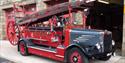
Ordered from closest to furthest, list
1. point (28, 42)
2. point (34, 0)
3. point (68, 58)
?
point (68, 58) < point (28, 42) < point (34, 0)

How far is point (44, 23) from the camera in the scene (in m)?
11.9

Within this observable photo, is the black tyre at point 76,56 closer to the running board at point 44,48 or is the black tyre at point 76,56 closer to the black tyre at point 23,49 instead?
the running board at point 44,48

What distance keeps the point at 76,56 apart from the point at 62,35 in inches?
51.7

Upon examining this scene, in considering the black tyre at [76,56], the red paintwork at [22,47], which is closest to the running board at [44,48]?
the red paintwork at [22,47]

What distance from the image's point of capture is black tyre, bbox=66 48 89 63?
855 cm

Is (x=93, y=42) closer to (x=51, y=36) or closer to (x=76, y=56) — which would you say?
(x=76, y=56)

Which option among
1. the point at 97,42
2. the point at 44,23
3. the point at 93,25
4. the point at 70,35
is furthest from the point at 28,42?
the point at 93,25

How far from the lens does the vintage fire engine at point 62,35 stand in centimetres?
853

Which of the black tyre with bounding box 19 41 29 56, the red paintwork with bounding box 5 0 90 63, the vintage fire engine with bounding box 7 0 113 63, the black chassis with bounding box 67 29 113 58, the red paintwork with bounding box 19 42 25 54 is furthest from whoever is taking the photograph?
the red paintwork with bounding box 19 42 25 54

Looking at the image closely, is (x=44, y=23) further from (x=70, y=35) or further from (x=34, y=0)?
(x=34, y=0)

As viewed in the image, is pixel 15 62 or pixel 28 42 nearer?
pixel 15 62

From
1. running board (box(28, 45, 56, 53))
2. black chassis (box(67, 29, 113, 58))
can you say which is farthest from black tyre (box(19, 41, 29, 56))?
black chassis (box(67, 29, 113, 58))

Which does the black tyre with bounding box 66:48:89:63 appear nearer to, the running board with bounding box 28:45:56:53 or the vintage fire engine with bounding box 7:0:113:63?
the vintage fire engine with bounding box 7:0:113:63

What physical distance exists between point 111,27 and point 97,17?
1.18 m
